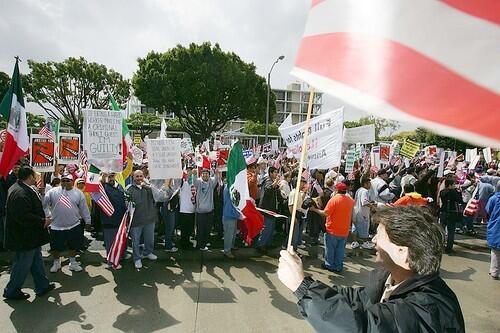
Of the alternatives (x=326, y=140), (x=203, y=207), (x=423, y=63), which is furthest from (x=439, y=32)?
(x=203, y=207)

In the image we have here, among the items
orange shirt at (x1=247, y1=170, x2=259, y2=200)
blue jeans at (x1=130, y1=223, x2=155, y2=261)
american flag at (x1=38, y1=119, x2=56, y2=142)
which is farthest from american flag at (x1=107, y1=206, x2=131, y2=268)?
american flag at (x1=38, y1=119, x2=56, y2=142)

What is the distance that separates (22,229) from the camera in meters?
4.99

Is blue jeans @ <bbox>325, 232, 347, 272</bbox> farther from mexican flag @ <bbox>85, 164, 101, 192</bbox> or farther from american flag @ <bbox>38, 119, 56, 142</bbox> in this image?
american flag @ <bbox>38, 119, 56, 142</bbox>

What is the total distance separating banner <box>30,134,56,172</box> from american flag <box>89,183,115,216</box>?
2.44 m

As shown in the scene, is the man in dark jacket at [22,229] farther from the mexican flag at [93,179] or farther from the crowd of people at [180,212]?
the mexican flag at [93,179]

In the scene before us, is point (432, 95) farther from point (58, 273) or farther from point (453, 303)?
point (58, 273)

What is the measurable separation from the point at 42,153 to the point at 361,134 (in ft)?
31.0

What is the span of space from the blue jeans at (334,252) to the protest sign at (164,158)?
3217mm

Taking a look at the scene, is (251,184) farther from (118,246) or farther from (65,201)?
(65,201)

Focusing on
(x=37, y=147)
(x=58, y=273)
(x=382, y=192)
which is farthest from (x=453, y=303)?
(x=37, y=147)

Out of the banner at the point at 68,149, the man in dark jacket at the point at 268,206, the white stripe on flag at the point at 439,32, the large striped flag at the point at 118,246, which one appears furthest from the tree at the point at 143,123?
the white stripe on flag at the point at 439,32

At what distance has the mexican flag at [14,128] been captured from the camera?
209 inches

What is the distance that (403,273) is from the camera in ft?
5.32

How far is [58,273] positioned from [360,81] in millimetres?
6498
